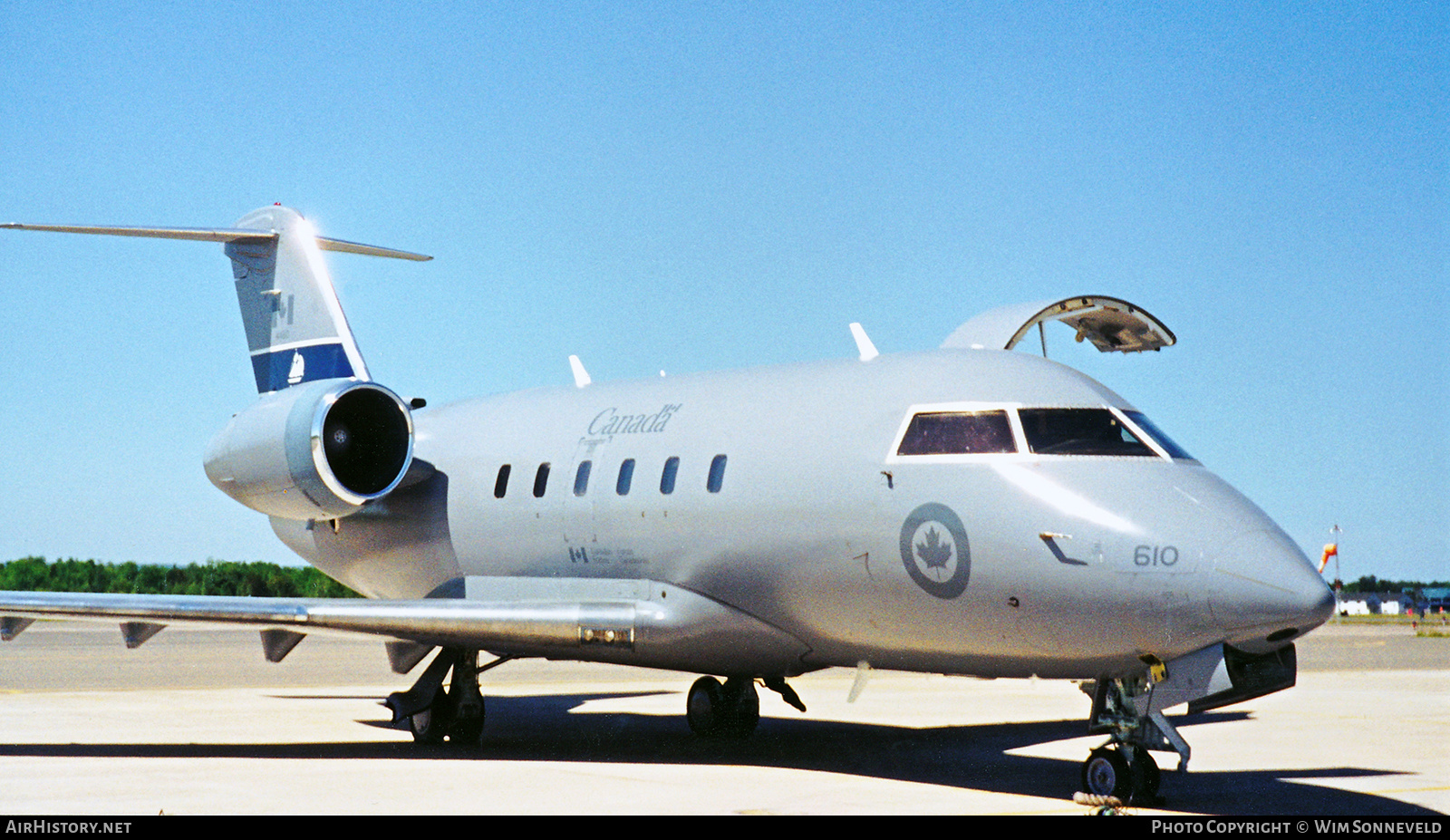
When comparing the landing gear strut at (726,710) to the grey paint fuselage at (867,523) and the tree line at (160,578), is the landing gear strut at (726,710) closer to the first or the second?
the grey paint fuselage at (867,523)

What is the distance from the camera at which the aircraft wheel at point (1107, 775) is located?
10516mm

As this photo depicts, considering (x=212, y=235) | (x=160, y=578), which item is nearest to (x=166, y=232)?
(x=212, y=235)

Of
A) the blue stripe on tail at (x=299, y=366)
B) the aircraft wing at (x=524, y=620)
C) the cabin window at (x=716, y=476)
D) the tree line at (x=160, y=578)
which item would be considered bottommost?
the tree line at (x=160, y=578)

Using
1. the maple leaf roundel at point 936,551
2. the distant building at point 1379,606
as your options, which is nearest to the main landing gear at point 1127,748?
the maple leaf roundel at point 936,551

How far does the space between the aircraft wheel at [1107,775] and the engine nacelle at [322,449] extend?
8057 mm

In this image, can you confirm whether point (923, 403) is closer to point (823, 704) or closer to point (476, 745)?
point (476, 745)

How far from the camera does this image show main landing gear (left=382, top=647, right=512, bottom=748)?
15445 millimetres

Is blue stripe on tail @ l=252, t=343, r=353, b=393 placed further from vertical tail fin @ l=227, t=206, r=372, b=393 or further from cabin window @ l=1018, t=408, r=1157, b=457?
cabin window @ l=1018, t=408, r=1157, b=457

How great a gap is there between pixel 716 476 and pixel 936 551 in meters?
2.68

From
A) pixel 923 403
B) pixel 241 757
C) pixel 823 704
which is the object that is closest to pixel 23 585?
pixel 823 704

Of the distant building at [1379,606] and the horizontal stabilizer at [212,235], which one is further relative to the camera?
the distant building at [1379,606]

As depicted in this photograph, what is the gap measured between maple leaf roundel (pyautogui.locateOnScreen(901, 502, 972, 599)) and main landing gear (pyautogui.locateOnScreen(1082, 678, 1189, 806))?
4.13ft

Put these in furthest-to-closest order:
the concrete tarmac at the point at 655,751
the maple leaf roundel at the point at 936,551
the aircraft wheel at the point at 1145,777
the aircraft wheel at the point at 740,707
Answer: the aircraft wheel at the point at 740,707 < the maple leaf roundel at the point at 936,551 < the concrete tarmac at the point at 655,751 < the aircraft wheel at the point at 1145,777
